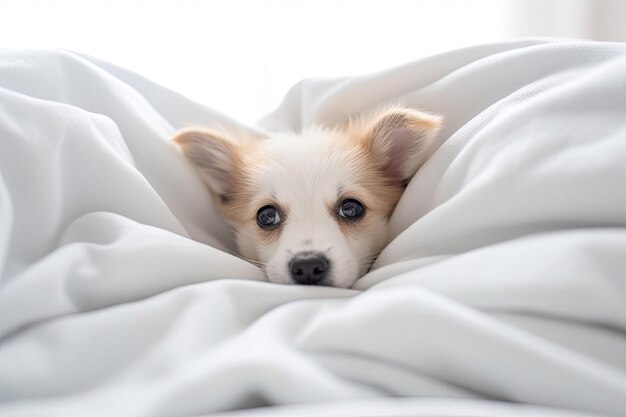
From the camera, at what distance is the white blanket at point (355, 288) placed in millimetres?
597

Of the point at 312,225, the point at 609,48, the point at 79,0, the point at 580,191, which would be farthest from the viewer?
the point at 79,0

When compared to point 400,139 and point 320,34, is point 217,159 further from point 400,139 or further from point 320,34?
point 320,34

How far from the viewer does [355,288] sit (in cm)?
92

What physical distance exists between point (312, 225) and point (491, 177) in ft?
1.55

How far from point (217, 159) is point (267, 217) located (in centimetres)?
20

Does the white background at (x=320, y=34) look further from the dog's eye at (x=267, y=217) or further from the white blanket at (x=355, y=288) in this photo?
the white blanket at (x=355, y=288)

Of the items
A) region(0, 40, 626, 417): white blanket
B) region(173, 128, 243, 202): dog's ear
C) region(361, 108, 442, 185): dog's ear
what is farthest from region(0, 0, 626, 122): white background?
region(0, 40, 626, 417): white blanket

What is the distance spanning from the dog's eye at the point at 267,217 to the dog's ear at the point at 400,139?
0.25 m

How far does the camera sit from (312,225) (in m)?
1.18

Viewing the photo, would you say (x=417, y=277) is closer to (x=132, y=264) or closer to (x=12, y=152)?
(x=132, y=264)

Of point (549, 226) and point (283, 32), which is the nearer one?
point (549, 226)

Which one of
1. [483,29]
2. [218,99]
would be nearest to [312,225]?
[218,99]

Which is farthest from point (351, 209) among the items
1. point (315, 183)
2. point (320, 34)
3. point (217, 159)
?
point (320, 34)

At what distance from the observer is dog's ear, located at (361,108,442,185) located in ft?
3.79
